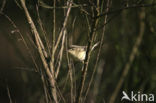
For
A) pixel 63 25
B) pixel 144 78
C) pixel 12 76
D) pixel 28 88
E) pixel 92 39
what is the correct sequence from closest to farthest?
pixel 92 39 < pixel 63 25 < pixel 28 88 < pixel 144 78 < pixel 12 76

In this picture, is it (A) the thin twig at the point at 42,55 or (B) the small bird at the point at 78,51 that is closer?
(A) the thin twig at the point at 42,55

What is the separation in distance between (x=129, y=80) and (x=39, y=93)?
52.0 inches

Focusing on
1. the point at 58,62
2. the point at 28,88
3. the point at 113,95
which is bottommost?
the point at 113,95

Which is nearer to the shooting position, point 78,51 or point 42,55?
point 42,55

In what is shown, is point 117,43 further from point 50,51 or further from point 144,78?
point 50,51

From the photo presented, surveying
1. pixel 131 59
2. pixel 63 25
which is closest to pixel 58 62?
pixel 63 25

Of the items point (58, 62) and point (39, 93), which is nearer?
point (58, 62)

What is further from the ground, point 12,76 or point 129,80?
point 129,80

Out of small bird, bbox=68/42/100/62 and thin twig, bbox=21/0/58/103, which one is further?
small bird, bbox=68/42/100/62

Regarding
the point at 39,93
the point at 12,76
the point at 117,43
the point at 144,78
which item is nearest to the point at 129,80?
the point at 144,78

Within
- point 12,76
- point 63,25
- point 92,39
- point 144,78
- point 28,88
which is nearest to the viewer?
point 92,39

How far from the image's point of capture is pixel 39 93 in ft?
13.6

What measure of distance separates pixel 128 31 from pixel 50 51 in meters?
2.66

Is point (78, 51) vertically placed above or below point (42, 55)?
below
